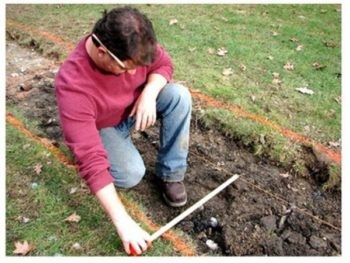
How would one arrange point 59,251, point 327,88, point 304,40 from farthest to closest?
point 304,40 → point 327,88 → point 59,251

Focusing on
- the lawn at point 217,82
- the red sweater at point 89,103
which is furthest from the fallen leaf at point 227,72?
the red sweater at point 89,103

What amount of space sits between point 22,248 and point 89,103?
33.7 inches

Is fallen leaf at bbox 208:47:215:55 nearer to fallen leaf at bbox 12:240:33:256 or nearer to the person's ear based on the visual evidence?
the person's ear

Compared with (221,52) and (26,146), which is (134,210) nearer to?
(26,146)

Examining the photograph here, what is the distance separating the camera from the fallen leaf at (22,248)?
2.40 m

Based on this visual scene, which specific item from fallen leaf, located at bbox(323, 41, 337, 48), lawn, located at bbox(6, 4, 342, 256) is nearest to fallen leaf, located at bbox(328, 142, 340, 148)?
lawn, located at bbox(6, 4, 342, 256)

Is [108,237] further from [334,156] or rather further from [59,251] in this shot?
[334,156]

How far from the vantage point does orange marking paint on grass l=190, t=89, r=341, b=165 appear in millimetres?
3203

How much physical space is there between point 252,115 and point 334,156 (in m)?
0.69

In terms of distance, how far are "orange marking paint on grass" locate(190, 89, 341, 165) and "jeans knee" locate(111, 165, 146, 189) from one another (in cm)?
115

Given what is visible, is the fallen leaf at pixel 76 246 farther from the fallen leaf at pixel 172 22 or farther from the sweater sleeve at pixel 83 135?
the fallen leaf at pixel 172 22

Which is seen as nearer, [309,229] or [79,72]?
[79,72]

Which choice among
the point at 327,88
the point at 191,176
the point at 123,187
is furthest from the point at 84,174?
the point at 327,88

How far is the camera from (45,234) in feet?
8.25
